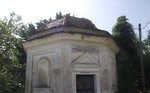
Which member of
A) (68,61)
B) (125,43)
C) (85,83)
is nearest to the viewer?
(68,61)

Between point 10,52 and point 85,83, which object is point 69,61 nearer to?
point 85,83

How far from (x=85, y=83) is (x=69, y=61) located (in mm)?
1363

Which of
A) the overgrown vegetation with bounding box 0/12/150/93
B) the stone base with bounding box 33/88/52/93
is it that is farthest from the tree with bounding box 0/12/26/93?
the stone base with bounding box 33/88/52/93

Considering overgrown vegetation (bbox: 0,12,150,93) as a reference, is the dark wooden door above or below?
below

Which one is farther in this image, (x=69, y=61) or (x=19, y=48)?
(x=19, y=48)

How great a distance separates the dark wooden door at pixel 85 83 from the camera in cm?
650

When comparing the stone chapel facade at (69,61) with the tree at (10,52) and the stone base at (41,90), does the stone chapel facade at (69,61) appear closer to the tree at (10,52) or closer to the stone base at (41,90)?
the stone base at (41,90)

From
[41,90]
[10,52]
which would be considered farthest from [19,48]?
[41,90]

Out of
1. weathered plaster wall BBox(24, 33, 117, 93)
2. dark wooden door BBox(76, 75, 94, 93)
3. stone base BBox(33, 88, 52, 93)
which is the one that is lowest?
stone base BBox(33, 88, 52, 93)

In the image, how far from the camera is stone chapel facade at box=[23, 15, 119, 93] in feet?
20.4

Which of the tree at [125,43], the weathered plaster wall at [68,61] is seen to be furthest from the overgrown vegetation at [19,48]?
the weathered plaster wall at [68,61]

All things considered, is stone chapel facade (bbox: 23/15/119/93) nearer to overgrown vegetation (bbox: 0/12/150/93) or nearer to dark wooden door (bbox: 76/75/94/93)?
dark wooden door (bbox: 76/75/94/93)

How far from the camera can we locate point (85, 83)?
6.61 m

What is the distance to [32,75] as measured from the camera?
7309 mm
